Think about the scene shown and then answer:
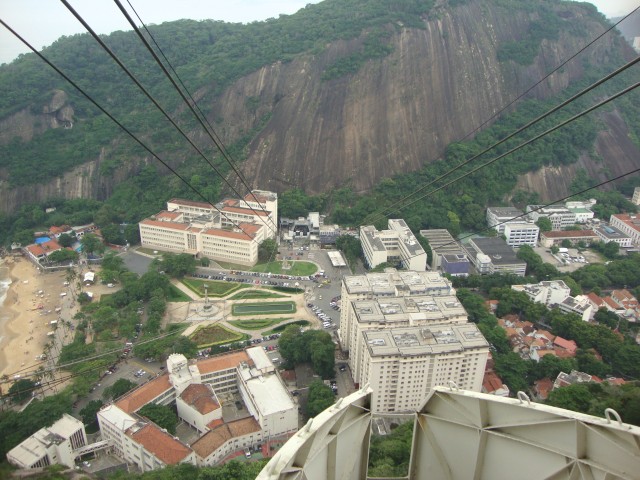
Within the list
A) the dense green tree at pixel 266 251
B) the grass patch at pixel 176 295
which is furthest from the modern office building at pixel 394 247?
the grass patch at pixel 176 295

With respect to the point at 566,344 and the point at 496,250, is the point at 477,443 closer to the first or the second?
the point at 566,344

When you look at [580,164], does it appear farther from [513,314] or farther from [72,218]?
[72,218]

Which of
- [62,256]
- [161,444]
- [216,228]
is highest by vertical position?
[216,228]

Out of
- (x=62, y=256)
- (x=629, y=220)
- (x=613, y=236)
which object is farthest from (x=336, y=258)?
(x=629, y=220)

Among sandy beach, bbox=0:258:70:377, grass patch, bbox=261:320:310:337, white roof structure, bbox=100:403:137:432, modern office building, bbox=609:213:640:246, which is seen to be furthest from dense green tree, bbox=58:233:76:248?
modern office building, bbox=609:213:640:246

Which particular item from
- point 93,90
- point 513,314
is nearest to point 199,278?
point 513,314

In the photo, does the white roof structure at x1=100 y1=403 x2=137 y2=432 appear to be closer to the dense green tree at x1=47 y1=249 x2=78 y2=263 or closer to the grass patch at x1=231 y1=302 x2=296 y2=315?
the grass patch at x1=231 y1=302 x2=296 y2=315

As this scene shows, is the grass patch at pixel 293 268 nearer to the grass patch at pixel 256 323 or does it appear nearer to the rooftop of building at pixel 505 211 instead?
the grass patch at pixel 256 323
